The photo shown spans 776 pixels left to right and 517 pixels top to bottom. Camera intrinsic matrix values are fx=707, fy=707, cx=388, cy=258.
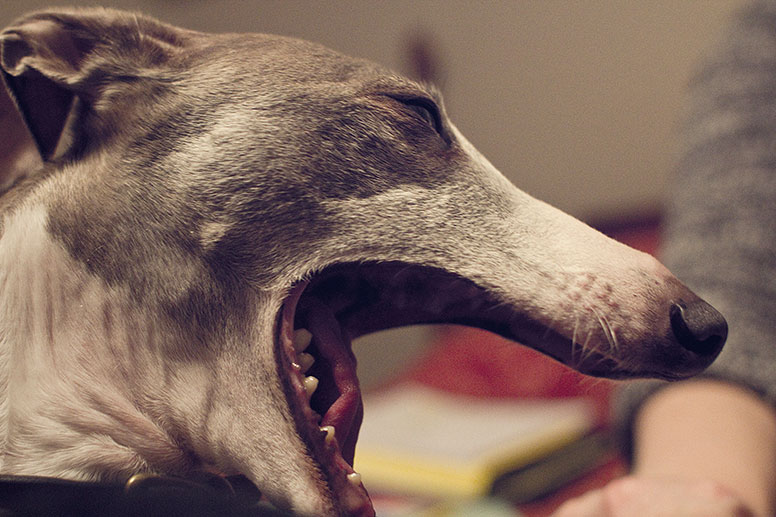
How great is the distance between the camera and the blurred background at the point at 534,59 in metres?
0.80

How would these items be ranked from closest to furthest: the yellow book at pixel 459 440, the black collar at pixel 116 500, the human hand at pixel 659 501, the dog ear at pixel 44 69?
the black collar at pixel 116 500, the dog ear at pixel 44 69, the human hand at pixel 659 501, the yellow book at pixel 459 440

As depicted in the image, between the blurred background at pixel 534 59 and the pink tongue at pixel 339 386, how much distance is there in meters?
0.35

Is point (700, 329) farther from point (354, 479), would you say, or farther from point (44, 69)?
point (44, 69)

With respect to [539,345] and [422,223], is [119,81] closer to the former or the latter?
[422,223]

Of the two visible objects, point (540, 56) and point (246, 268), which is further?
point (540, 56)

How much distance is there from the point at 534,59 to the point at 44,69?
99cm

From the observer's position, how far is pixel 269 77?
0.52m

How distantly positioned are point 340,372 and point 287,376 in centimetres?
3

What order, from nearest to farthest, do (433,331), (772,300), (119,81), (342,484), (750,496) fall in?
(342,484) → (119,81) → (750,496) → (772,300) → (433,331)

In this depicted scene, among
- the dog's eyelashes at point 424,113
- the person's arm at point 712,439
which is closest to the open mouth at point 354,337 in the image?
the dog's eyelashes at point 424,113

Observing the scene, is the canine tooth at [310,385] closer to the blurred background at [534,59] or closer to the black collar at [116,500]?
the black collar at [116,500]

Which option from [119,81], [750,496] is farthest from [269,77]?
[750,496]

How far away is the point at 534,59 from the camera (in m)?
1.30

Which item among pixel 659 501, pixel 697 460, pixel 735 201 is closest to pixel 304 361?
pixel 659 501
